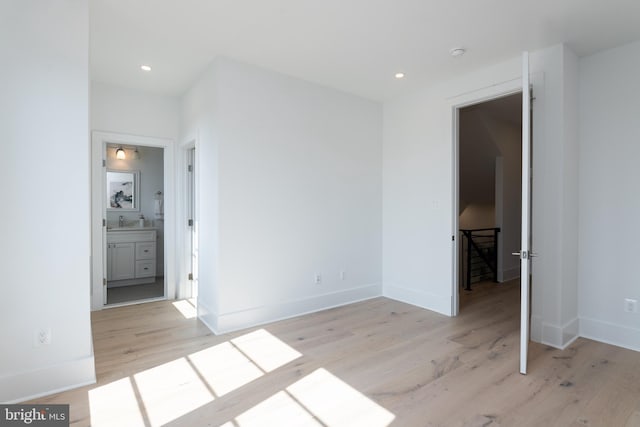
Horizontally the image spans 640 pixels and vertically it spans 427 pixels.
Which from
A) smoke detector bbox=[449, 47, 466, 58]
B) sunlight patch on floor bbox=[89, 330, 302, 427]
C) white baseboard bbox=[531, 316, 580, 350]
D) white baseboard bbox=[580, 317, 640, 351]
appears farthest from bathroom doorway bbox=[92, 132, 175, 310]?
white baseboard bbox=[580, 317, 640, 351]

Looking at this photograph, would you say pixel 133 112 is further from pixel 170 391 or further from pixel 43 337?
pixel 170 391

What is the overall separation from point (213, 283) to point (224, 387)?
4.14 ft

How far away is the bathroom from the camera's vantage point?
16.5ft

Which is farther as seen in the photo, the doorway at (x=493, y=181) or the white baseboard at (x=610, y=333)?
the doorway at (x=493, y=181)

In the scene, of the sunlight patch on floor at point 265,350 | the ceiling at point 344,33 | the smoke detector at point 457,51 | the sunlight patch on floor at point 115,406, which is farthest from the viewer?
the smoke detector at point 457,51

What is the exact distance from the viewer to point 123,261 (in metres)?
5.11

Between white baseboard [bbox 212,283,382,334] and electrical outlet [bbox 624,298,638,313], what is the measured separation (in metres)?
2.54

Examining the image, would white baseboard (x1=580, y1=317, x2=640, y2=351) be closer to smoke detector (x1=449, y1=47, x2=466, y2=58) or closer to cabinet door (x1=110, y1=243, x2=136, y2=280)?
smoke detector (x1=449, y1=47, x2=466, y2=58)

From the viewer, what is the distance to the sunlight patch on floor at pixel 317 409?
Answer: 1.88 m

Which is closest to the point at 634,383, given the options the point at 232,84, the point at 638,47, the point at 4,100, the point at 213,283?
the point at 638,47

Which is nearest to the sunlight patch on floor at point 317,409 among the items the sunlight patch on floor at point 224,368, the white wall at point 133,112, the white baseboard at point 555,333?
the sunlight patch on floor at point 224,368

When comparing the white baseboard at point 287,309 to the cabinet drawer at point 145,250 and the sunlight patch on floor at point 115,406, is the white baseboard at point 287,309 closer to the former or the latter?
the sunlight patch on floor at point 115,406

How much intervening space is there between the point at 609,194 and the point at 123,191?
6530mm

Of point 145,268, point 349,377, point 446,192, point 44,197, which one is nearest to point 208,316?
point 349,377
